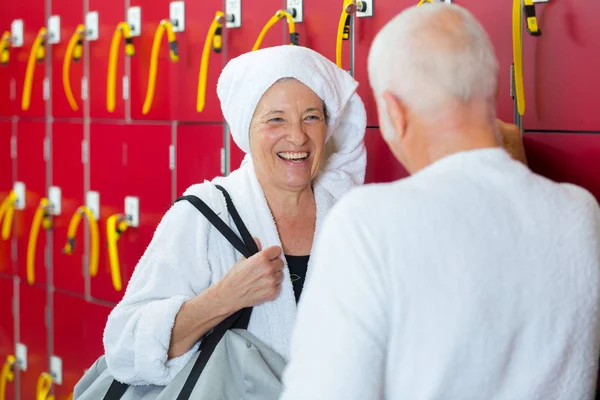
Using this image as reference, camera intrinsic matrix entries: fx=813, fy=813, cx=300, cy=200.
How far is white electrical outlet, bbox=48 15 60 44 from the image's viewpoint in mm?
3424

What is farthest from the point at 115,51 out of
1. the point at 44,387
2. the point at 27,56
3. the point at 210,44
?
the point at 44,387

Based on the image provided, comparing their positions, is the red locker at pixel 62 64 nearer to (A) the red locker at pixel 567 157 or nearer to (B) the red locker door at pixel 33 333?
(B) the red locker door at pixel 33 333

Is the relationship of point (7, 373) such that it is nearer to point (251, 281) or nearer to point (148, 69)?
point (148, 69)

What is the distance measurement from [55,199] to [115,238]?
22.3 inches

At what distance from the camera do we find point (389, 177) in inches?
91.1

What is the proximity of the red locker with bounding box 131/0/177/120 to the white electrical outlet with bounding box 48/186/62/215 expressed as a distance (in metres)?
0.62

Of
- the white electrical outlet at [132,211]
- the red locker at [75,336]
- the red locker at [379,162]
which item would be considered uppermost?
the red locker at [379,162]

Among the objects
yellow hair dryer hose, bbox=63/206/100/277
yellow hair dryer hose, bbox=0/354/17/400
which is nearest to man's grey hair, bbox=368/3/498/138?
yellow hair dryer hose, bbox=63/206/100/277

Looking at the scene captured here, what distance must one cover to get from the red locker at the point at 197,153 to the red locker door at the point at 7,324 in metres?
1.42

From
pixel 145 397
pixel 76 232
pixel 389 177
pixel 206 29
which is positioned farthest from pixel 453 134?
pixel 76 232

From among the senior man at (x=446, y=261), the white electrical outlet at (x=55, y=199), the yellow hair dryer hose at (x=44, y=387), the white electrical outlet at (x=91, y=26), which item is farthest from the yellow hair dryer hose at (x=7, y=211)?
the senior man at (x=446, y=261)

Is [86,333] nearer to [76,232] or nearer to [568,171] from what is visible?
[76,232]

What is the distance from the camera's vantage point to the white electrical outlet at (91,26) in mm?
3223

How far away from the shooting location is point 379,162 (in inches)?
92.0
